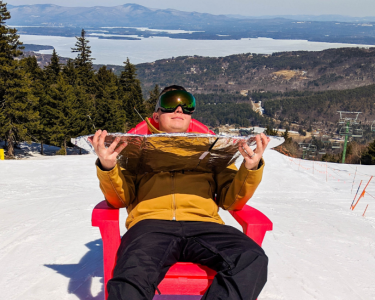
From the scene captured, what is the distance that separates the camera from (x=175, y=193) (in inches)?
84.6

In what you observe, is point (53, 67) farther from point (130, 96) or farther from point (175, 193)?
point (175, 193)

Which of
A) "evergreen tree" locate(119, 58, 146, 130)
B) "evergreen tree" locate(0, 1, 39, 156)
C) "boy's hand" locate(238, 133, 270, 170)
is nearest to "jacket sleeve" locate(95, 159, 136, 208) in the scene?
"boy's hand" locate(238, 133, 270, 170)

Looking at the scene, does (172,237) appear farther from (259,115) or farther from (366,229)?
(259,115)

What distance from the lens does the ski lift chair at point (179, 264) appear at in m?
1.75

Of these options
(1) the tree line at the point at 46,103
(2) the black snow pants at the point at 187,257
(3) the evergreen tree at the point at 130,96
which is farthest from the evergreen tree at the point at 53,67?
(2) the black snow pants at the point at 187,257

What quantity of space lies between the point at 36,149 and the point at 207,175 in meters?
28.3

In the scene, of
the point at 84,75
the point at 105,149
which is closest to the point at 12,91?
the point at 84,75

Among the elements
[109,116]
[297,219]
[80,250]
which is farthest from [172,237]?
[109,116]

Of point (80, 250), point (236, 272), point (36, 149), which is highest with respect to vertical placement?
point (236, 272)

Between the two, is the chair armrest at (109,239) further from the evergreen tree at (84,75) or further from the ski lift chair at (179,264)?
the evergreen tree at (84,75)

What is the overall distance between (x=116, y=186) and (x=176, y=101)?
0.78 m

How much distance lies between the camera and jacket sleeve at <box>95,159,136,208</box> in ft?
6.31

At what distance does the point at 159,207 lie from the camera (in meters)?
2.12

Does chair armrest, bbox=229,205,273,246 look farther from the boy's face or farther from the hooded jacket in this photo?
the boy's face
